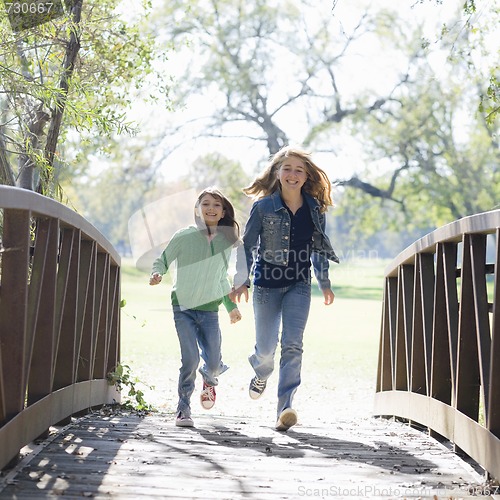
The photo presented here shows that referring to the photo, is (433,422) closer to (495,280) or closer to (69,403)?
(495,280)

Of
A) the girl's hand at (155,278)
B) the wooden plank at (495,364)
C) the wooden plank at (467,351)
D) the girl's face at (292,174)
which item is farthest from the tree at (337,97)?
the wooden plank at (495,364)

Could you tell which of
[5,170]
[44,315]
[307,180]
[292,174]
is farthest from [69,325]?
[5,170]

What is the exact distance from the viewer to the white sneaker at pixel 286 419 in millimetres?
4875

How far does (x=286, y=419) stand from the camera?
4.88 meters

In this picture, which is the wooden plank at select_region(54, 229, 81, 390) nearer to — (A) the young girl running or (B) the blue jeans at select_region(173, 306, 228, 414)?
(A) the young girl running

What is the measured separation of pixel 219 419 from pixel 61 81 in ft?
9.30

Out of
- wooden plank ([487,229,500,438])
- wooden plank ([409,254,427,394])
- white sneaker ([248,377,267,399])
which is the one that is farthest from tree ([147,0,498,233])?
wooden plank ([487,229,500,438])

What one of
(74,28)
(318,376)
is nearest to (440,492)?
(74,28)

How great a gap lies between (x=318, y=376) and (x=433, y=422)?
328 inches

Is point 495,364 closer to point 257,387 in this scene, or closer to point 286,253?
point 286,253

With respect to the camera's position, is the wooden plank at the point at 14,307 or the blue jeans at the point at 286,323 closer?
the wooden plank at the point at 14,307

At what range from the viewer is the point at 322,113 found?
107ft

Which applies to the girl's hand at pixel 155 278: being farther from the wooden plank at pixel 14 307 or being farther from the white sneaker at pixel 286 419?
the wooden plank at pixel 14 307

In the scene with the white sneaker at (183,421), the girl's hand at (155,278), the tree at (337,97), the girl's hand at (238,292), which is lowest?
the white sneaker at (183,421)
